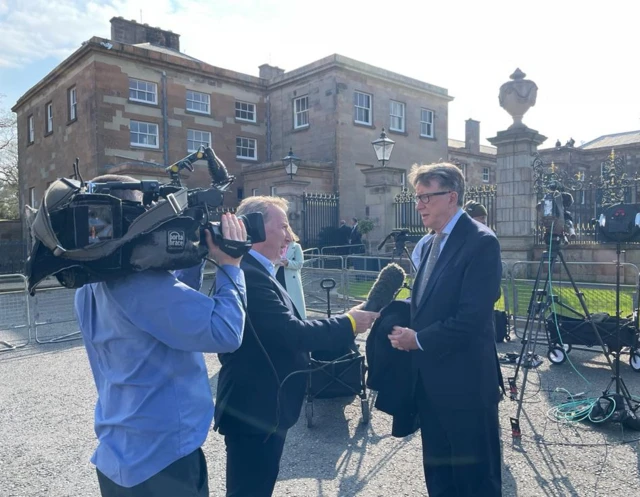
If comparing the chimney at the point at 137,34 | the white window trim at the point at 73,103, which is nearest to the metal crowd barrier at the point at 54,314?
the white window trim at the point at 73,103

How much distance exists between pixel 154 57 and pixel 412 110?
1347 cm

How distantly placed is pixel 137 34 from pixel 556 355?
27268mm

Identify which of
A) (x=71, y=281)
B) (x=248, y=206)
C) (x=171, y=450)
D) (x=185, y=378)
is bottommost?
(x=171, y=450)

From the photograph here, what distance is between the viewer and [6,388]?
6543 mm

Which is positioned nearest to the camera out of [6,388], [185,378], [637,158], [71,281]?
[71,281]

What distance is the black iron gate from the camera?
66.9 ft

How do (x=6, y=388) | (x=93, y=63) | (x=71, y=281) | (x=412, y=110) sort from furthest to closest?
(x=412, y=110) < (x=93, y=63) < (x=6, y=388) < (x=71, y=281)

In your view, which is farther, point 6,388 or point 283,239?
point 6,388

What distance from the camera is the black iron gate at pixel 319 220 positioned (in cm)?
2039

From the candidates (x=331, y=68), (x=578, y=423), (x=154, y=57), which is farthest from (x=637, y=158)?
(x=578, y=423)

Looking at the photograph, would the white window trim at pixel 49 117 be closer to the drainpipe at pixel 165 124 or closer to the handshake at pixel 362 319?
the drainpipe at pixel 165 124

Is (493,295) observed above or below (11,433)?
above

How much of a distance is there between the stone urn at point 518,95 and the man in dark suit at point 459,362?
1172 centimetres

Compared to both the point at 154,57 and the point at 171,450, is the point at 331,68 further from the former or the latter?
the point at 171,450
